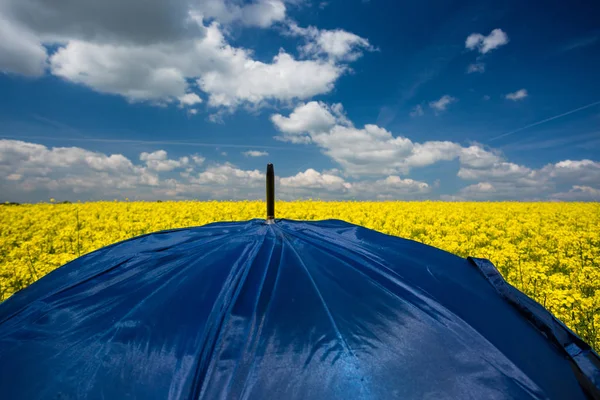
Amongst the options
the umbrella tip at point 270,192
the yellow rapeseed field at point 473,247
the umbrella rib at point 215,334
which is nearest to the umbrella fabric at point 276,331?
the umbrella rib at point 215,334

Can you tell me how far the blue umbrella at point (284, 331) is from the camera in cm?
152

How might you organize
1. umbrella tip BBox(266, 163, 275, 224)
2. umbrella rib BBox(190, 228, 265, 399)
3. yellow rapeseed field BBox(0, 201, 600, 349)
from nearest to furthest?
umbrella rib BBox(190, 228, 265, 399), umbrella tip BBox(266, 163, 275, 224), yellow rapeseed field BBox(0, 201, 600, 349)

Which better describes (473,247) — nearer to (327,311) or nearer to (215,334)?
(327,311)

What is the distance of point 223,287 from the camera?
1893 mm

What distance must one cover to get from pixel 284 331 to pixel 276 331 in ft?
0.12

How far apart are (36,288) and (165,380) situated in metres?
1.30

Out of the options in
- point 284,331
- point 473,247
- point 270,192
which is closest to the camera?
point 284,331

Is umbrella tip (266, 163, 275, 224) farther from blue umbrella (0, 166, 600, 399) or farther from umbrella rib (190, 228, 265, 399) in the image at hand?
umbrella rib (190, 228, 265, 399)

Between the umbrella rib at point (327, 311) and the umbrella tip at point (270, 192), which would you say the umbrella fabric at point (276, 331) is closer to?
the umbrella rib at point (327, 311)

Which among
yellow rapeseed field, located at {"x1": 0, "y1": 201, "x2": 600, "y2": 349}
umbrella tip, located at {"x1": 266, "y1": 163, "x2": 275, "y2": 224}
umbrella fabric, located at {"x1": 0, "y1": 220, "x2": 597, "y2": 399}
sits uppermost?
umbrella tip, located at {"x1": 266, "y1": 163, "x2": 275, "y2": 224}

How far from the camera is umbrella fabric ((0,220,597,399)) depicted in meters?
1.52

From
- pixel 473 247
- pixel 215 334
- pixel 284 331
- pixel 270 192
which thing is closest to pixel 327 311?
pixel 284 331

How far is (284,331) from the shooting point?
1.64 meters

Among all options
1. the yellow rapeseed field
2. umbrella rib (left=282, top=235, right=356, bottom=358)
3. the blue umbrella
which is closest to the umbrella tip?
the blue umbrella
